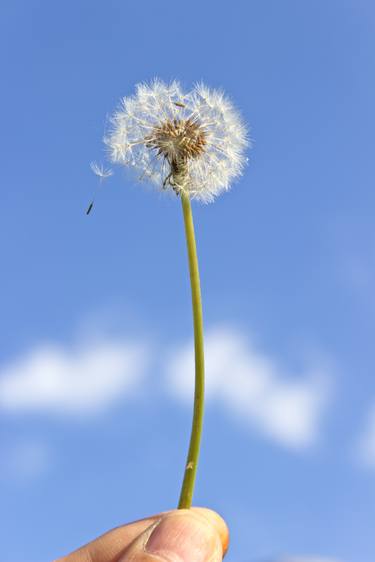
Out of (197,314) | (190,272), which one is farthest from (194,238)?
(197,314)

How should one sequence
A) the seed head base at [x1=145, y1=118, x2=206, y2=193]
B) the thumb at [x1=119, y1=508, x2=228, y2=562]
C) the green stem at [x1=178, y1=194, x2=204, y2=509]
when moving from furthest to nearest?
the seed head base at [x1=145, y1=118, x2=206, y2=193] < the green stem at [x1=178, y1=194, x2=204, y2=509] < the thumb at [x1=119, y1=508, x2=228, y2=562]

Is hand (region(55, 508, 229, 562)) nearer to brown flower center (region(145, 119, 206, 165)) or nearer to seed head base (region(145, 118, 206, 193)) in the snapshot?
seed head base (region(145, 118, 206, 193))

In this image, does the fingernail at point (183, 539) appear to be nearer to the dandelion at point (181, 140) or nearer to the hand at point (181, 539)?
the hand at point (181, 539)

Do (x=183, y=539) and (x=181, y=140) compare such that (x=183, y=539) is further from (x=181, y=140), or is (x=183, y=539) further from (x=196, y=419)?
(x=181, y=140)

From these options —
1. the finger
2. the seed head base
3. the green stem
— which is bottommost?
the finger

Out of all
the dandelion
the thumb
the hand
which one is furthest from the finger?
the dandelion

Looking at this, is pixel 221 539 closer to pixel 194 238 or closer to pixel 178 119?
pixel 194 238
